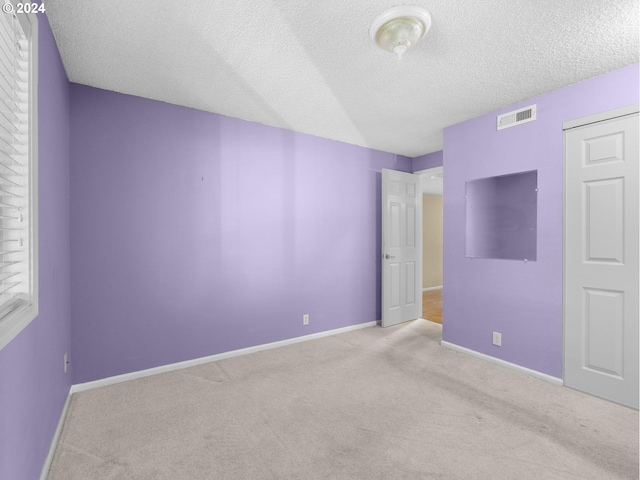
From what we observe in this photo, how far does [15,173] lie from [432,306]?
568 centimetres

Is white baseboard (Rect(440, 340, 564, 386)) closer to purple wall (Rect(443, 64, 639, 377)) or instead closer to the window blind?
purple wall (Rect(443, 64, 639, 377))

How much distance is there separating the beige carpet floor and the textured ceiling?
253 centimetres

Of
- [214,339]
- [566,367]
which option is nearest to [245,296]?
[214,339]

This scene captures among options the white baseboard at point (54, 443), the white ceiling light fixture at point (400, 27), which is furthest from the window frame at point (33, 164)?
the white ceiling light fixture at point (400, 27)

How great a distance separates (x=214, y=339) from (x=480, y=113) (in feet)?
11.7

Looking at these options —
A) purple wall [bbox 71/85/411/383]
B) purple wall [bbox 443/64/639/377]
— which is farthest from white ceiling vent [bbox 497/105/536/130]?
purple wall [bbox 71/85/411/383]

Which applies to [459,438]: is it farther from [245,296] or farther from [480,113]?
[480,113]

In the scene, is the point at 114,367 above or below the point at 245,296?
below

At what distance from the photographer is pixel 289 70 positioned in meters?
2.37

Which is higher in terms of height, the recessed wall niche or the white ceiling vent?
the white ceiling vent

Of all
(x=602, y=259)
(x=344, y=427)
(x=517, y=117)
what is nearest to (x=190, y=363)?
(x=344, y=427)

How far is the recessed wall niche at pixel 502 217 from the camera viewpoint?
11.1 ft

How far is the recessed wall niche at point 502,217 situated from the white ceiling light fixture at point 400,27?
1.96 m

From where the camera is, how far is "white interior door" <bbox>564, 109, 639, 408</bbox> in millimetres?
2293
